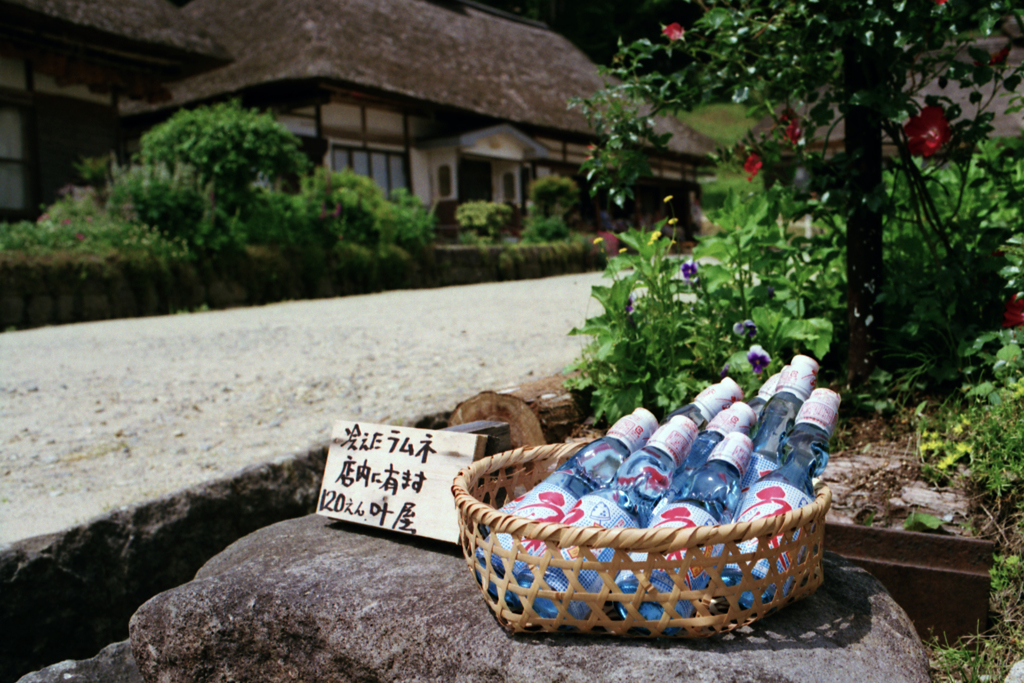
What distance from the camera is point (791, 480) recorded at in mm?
1255

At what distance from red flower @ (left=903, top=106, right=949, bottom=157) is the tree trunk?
0.09 metres

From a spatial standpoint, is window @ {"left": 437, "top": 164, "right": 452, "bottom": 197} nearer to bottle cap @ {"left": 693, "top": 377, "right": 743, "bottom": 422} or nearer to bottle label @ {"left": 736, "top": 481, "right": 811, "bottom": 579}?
bottle cap @ {"left": 693, "top": 377, "right": 743, "bottom": 422}

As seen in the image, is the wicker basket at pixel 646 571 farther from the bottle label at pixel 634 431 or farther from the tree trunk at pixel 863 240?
the tree trunk at pixel 863 240

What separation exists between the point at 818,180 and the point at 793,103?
0.54 meters

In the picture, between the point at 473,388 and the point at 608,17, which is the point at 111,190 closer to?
the point at 473,388

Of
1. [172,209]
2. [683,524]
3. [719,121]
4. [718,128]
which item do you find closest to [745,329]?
[683,524]

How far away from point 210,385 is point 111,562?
218 cm

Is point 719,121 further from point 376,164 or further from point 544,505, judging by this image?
point 544,505

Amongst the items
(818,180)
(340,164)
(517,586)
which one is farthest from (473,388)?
(340,164)

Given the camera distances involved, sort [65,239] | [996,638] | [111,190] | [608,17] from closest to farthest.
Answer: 1. [996,638]
2. [65,239]
3. [111,190]
4. [608,17]

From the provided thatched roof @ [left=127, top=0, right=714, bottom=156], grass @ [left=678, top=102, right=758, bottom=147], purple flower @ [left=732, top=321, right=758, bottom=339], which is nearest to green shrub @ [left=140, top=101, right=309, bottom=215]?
thatched roof @ [left=127, top=0, right=714, bottom=156]

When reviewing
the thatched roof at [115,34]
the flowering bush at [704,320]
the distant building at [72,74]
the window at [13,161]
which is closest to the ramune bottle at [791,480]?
the flowering bush at [704,320]

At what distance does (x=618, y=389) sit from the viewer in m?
2.36

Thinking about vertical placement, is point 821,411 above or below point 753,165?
below
